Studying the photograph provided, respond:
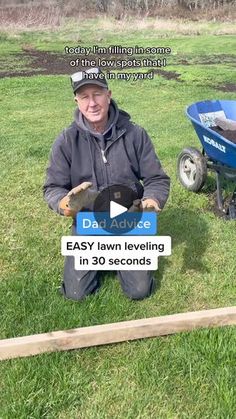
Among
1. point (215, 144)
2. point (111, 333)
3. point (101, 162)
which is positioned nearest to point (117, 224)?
point (101, 162)

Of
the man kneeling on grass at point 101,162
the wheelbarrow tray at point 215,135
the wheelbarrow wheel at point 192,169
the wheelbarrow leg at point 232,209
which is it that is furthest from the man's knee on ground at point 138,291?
the wheelbarrow wheel at point 192,169

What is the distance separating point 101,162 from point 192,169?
211 cm

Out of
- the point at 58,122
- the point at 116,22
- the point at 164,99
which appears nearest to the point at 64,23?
the point at 116,22

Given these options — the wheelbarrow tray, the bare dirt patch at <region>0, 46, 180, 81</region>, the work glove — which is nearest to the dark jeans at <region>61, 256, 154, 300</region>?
the work glove

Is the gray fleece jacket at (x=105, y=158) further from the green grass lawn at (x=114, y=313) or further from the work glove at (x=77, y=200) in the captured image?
the green grass lawn at (x=114, y=313)

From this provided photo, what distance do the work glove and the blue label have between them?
0.06 m

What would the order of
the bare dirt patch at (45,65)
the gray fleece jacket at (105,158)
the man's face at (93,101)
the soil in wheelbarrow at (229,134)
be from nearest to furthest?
the man's face at (93,101) < the gray fleece jacket at (105,158) < the soil in wheelbarrow at (229,134) < the bare dirt patch at (45,65)

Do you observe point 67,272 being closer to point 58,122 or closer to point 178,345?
point 178,345

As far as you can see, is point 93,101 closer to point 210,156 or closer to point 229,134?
point 210,156

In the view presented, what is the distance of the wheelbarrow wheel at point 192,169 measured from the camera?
4984 millimetres

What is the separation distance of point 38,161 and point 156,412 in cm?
445

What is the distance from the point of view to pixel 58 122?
9133 millimetres

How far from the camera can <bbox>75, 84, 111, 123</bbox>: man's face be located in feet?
10.3

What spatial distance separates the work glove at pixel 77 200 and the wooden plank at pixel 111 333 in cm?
73
